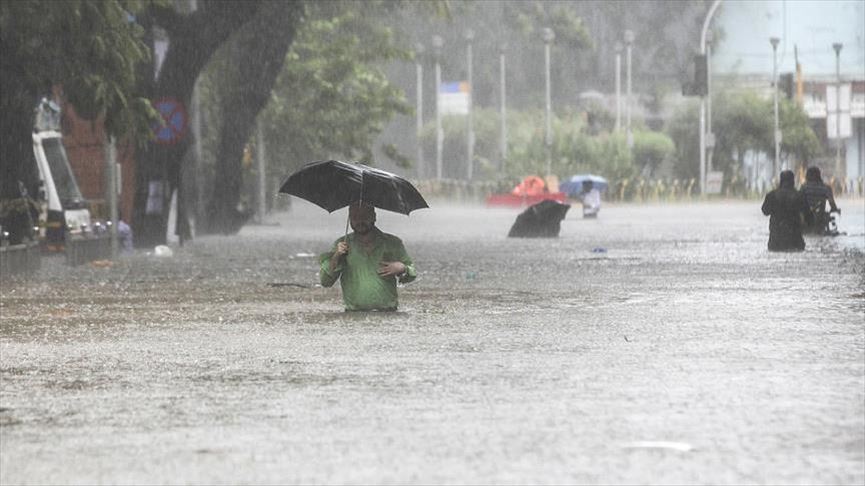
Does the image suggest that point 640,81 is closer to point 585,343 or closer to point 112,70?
point 112,70

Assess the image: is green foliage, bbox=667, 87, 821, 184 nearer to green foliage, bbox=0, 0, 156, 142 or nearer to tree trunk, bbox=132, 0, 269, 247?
tree trunk, bbox=132, 0, 269, 247

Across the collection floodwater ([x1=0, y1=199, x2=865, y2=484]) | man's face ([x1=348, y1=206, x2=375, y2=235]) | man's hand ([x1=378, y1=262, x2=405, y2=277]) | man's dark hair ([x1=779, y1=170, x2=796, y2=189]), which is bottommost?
floodwater ([x1=0, y1=199, x2=865, y2=484])

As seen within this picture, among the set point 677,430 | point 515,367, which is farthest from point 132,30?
point 677,430

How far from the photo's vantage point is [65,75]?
2809 cm

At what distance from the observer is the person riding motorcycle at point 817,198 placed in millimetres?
38000

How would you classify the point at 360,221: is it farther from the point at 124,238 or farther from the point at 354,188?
the point at 124,238

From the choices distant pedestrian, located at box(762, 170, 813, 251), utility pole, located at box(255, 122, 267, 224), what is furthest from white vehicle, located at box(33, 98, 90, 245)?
utility pole, located at box(255, 122, 267, 224)

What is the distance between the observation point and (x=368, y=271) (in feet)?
59.2

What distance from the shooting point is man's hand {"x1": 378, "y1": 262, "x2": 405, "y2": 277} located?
17672mm

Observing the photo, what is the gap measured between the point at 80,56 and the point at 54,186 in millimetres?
7909

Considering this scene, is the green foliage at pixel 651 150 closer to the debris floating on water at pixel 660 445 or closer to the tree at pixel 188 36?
the tree at pixel 188 36

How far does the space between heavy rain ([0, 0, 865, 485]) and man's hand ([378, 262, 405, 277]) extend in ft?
0.12

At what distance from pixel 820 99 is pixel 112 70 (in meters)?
91.5

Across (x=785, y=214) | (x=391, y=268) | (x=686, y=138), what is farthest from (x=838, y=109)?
(x=391, y=268)
